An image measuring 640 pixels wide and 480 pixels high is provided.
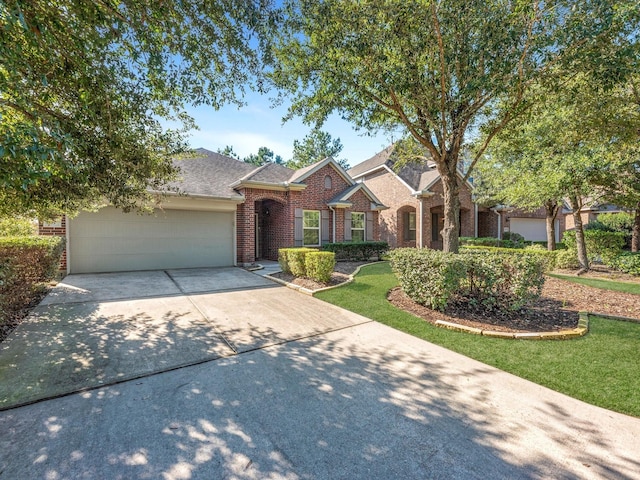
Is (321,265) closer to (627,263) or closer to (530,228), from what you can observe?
(627,263)

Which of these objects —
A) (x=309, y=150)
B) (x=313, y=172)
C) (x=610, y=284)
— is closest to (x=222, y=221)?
(x=313, y=172)

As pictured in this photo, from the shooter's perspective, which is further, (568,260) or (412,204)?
(412,204)

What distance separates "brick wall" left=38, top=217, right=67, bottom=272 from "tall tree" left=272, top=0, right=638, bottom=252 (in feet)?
27.0

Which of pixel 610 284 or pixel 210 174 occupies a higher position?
pixel 210 174

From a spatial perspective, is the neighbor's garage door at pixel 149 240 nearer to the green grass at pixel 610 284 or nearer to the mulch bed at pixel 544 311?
the mulch bed at pixel 544 311

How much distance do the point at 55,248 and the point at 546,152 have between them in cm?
1571

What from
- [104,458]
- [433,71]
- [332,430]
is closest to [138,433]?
[104,458]

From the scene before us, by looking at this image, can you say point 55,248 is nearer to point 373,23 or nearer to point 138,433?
point 138,433

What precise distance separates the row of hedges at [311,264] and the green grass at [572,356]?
230cm

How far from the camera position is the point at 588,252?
1269cm

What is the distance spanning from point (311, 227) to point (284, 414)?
11.0 meters

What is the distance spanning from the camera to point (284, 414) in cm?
279

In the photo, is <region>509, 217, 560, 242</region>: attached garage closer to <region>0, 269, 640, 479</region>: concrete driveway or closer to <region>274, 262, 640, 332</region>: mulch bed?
<region>274, 262, 640, 332</region>: mulch bed

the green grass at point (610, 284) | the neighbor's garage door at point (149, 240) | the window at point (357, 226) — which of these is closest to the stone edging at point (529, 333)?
the green grass at point (610, 284)
